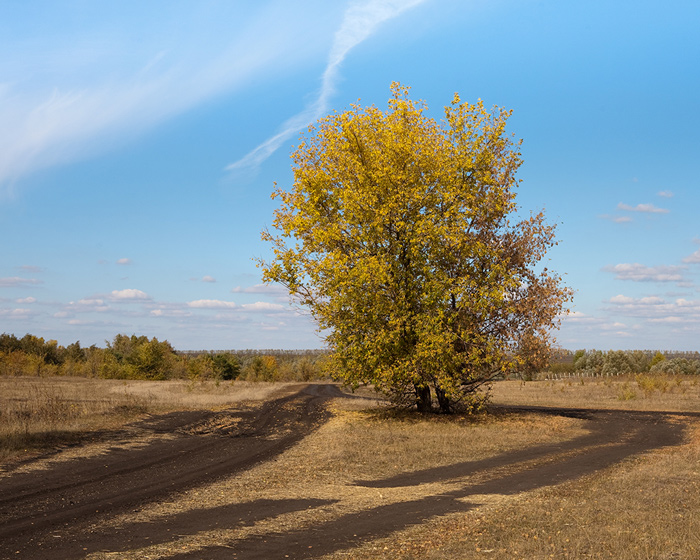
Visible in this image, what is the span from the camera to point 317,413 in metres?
29.6

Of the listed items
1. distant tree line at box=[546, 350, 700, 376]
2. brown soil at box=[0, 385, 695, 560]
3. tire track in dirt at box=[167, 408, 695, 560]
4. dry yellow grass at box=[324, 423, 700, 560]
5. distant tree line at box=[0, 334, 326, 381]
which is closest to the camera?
dry yellow grass at box=[324, 423, 700, 560]

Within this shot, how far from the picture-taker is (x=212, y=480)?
553 inches

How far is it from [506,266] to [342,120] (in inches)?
379

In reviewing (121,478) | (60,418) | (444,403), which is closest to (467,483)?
(121,478)

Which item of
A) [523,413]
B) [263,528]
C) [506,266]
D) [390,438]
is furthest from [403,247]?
[263,528]

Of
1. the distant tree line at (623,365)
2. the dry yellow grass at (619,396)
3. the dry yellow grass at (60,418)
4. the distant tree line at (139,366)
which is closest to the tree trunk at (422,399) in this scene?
the dry yellow grass at (60,418)

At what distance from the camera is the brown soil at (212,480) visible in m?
9.08

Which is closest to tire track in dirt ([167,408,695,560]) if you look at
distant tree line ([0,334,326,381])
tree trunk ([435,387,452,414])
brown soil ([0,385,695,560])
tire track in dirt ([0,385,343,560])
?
brown soil ([0,385,695,560])

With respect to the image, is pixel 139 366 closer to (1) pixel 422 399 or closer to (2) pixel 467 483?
(1) pixel 422 399

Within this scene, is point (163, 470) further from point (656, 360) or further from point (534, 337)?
point (656, 360)

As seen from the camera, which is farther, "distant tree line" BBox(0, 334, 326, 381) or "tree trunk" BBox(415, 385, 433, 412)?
"distant tree line" BBox(0, 334, 326, 381)

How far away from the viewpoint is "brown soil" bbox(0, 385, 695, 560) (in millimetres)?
9078

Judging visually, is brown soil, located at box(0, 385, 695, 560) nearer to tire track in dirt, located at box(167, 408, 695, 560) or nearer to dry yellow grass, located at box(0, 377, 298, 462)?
tire track in dirt, located at box(167, 408, 695, 560)

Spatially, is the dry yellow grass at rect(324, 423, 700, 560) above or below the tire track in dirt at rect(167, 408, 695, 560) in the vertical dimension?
above
